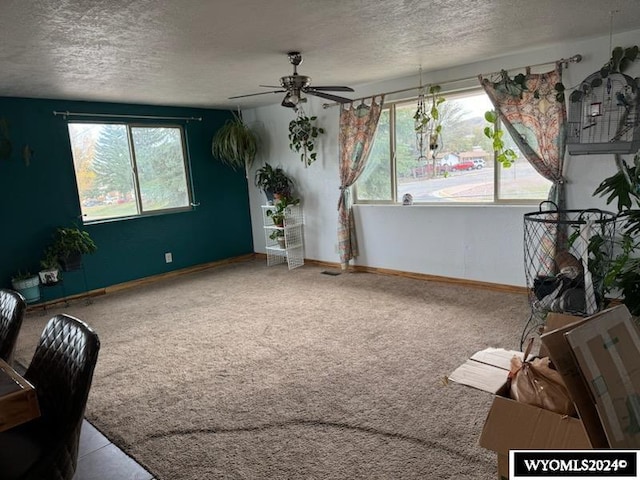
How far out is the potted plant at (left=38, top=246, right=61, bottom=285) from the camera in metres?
4.27

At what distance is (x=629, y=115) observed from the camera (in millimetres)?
3213

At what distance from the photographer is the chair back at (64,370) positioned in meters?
1.33

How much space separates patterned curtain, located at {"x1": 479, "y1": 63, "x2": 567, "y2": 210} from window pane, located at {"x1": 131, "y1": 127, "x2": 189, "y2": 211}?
3970 mm

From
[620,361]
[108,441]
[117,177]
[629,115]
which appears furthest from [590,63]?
[117,177]

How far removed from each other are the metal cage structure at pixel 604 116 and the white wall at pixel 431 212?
0.44 feet

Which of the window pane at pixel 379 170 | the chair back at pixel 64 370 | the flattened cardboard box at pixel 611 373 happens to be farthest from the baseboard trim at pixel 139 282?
the flattened cardboard box at pixel 611 373

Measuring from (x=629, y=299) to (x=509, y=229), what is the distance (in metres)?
1.72

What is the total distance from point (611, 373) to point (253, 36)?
8.75 feet

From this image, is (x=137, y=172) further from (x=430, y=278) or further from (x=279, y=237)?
(x=430, y=278)

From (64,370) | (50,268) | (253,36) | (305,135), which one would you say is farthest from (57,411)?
(305,135)

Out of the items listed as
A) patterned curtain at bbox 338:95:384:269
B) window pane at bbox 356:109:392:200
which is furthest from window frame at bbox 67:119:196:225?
window pane at bbox 356:109:392:200

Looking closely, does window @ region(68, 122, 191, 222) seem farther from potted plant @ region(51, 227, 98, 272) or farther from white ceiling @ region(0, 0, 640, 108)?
white ceiling @ region(0, 0, 640, 108)

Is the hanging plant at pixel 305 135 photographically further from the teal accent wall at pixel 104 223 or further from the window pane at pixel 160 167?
the window pane at pixel 160 167

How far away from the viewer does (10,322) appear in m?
1.75
